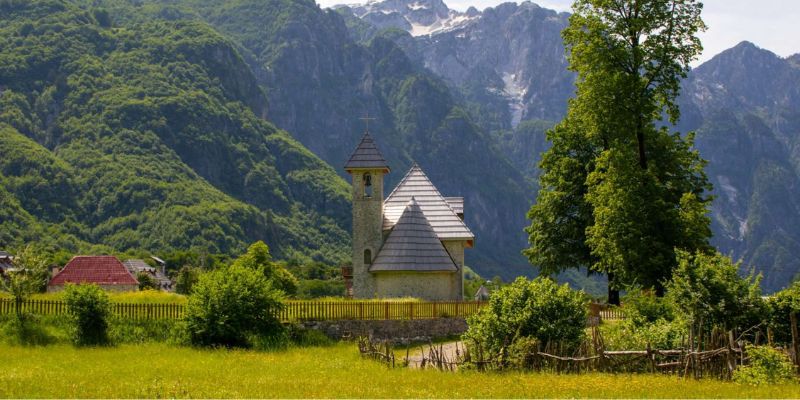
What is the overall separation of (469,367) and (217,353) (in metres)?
9.35

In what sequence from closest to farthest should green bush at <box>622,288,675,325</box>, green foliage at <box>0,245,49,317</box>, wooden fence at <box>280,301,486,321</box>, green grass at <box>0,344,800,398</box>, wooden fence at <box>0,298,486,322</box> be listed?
green grass at <box>0,344,800,398</box> → green bush at <box>622,288,675,325</box> → green foliage at <box>0,245,49,317</box> → wooden fence at <box>0,298,486,322</box> → wooden fence at <box>280,301,486,321</box>

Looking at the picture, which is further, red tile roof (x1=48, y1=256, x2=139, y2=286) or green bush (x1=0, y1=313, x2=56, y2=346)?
red tile roof (x1=48, y1=256, x2=139, y2=286)

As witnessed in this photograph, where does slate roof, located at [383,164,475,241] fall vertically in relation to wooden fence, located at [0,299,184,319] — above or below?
above

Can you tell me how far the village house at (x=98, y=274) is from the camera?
82250 millimetres

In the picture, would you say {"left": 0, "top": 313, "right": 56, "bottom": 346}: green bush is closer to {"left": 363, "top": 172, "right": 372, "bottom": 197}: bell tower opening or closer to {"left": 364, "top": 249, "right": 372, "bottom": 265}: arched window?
{"left": 364, "top": 249, "right": 372, "bottom": 265}: arched window

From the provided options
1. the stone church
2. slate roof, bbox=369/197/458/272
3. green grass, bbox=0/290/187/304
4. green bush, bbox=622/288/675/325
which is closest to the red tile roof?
the stone church

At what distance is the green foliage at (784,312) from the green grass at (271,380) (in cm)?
501

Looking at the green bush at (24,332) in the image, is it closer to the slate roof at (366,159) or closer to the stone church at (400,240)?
the stone church at (400,240)

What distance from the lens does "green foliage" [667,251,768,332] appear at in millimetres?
31891

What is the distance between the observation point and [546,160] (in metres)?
53.5

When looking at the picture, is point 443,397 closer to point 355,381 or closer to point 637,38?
point 355,381

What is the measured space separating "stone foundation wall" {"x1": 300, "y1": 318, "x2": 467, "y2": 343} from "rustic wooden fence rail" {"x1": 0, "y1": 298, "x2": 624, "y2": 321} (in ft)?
0.96

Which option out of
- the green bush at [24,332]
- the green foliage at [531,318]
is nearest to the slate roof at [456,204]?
the green foliage at [531,318]

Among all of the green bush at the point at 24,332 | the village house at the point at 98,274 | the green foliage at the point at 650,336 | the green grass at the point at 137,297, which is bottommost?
the green foliage at the point at 650,336
